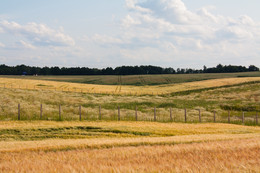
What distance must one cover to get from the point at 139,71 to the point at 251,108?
134m

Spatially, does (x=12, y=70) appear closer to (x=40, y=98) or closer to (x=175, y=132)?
(x=40, y=98)

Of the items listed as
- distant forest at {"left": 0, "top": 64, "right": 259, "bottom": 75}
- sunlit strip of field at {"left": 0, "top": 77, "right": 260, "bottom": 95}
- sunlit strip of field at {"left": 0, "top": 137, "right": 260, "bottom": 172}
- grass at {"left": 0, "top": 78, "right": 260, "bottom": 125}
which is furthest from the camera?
distant forest at {"left": 0, "top": 64, "right": 259, "bottom": 75}

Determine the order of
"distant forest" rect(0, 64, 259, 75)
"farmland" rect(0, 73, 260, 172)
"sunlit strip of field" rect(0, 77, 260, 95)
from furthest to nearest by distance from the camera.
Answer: "distant forest" rect(0, 64, 259, 75)
"sunlit strip of field" rect(0, 77, 260, 95)
"farmland" rect(0, 73, 260, 172)

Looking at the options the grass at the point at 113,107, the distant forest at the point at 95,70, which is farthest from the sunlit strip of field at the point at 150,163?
the distant forest at the point at 95,70

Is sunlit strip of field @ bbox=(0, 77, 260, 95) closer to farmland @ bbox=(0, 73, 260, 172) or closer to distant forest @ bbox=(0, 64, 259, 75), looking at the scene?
farmland @ bbox=(0, 73, 260, 172)

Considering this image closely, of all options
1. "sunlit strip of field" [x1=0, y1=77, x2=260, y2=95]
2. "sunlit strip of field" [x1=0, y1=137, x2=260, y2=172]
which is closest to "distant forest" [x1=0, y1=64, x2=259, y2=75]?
"sunlit strip of field" [x1=0, y1=77, x2=260, y2=95]

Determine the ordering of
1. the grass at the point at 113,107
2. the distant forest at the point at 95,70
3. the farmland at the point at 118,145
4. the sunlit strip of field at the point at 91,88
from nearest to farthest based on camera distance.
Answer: the farmland at the point at 118,145
the grass at the point at 113,107
the sunlit strip of field at the point at 91,88
the distant forest at the point at 95,70

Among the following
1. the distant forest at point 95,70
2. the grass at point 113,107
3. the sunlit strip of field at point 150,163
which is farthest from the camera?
the distant forest at point 95,70

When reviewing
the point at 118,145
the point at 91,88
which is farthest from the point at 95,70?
the point at 118,145

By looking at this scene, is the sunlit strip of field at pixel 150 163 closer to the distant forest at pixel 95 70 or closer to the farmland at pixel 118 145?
the farmland at pixel 118 145

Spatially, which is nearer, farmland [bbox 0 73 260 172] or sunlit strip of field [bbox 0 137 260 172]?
sunlit strip of field [bbox 0 137 260 172]

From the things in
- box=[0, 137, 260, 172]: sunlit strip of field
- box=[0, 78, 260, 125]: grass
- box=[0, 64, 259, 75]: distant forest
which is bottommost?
box=[0, 78, 260, 125]: grass

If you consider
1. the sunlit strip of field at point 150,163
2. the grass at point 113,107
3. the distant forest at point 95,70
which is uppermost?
the distant forest at point 95,70

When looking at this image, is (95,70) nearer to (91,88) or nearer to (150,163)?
(91,88)
